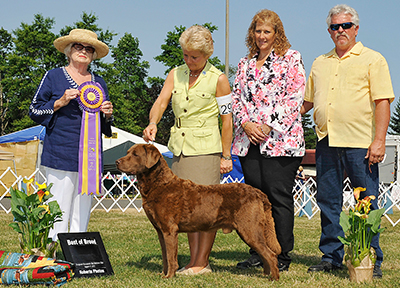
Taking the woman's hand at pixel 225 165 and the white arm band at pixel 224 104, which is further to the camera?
the woman's hand at pixel 225 165

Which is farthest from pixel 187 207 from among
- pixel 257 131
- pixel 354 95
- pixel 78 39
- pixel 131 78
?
pixel 131 78

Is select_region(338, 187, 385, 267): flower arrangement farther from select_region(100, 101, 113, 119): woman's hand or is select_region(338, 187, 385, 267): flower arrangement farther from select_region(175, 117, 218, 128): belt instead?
select_region(100, 101, 113, 119): woman's hand

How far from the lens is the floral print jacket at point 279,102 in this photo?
3516 millimetres

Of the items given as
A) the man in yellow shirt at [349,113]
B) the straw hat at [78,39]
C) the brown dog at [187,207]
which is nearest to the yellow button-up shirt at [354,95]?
the man in yellow shirt at [349,113]

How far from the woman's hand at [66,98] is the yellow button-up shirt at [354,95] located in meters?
2.16

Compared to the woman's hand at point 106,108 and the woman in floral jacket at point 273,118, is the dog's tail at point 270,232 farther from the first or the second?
the woman's hand at point 106,108

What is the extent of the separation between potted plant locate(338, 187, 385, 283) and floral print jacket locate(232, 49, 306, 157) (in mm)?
688

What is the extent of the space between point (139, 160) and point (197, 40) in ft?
3.59

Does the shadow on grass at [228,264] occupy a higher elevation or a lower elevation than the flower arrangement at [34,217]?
lower

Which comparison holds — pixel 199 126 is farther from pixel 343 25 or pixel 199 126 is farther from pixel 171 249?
pixel 343 25

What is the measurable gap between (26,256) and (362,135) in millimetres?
2841

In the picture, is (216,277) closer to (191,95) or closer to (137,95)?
(191,95)

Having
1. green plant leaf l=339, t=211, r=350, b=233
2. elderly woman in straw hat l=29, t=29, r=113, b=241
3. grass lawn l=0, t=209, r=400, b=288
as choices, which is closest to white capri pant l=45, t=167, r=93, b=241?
elderly woman in straw hat l=29, t=29, r=113, b=241

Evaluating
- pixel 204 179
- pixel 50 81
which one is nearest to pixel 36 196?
pixel 50 81
